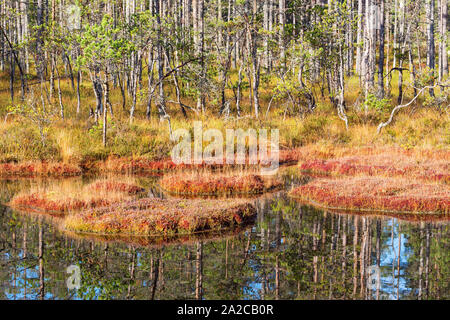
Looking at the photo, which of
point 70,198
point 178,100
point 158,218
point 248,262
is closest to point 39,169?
point 70,198

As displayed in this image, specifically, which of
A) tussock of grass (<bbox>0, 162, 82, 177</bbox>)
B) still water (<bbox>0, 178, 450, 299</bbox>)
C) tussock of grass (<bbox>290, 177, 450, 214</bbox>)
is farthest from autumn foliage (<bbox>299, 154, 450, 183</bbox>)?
tussock of grass (<bbox>0, 162, 82, 177</bbox>)

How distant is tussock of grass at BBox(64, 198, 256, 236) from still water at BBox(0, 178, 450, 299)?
1.76ft

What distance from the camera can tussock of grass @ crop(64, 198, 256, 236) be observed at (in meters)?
12.5

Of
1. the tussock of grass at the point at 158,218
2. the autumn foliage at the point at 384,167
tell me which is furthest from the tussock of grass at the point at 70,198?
the autumn foliage at the point at 384,167

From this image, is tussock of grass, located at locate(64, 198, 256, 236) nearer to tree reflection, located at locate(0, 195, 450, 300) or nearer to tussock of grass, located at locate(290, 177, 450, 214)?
tree reflection, located at locate(0, 195, 450, 300)

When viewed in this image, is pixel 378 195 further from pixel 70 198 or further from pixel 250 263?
pixel 70 198

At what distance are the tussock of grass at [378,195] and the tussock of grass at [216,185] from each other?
64.1 inches

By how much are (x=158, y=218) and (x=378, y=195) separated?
7170mm

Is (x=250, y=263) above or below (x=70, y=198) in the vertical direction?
below

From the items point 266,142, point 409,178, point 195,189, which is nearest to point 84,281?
point 195,189

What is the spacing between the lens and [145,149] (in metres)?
25.4

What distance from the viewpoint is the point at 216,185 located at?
60.1 ft

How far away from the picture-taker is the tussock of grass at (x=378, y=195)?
1498cm

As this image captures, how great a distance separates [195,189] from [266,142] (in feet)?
33.1
